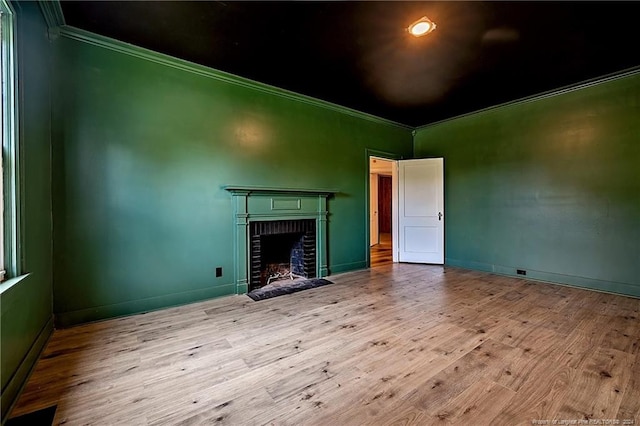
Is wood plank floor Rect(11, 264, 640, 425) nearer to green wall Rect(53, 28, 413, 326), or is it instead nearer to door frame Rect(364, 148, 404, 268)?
green wall Rect(53, 28, 413, 326)

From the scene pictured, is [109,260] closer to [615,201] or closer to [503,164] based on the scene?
[503,164]

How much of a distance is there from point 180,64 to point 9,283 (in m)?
2.56

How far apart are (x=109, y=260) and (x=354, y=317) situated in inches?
98.6

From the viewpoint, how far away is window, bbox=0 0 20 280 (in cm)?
165

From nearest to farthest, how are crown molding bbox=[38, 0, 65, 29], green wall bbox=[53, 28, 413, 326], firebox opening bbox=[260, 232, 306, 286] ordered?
crown molding bbox=[38, 0, 65, 29] → green wall bbox=[53, 28, 413, 326] → firebox opening bbox=[260, 232, 306, 286]

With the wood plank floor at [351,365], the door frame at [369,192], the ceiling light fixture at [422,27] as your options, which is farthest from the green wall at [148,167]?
the ceiling light fixture at [422,27]

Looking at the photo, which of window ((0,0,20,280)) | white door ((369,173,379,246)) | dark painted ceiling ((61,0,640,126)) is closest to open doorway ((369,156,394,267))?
white door ((369,173,379,246))

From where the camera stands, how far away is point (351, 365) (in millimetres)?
1897

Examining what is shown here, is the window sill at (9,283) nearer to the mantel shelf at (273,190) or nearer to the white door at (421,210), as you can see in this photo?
the mantel shelf at (273,190)

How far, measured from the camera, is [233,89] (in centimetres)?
341

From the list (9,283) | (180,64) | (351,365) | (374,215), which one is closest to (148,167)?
(180,64)

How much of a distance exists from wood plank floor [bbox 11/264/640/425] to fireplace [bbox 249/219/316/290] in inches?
33.3

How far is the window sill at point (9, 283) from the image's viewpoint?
1478 millimetres

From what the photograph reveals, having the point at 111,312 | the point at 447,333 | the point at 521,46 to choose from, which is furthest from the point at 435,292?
the point at 111,312
